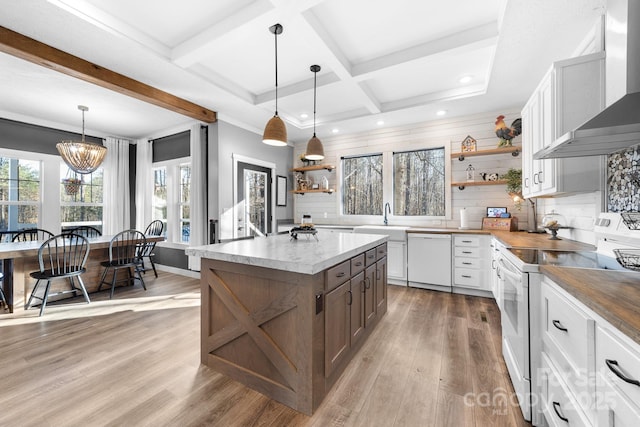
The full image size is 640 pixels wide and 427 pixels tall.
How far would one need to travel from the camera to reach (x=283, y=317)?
5.53ft

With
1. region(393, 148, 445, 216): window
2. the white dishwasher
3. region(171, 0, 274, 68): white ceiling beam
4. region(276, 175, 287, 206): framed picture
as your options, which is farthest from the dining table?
region(393, 148, 445, 216): window

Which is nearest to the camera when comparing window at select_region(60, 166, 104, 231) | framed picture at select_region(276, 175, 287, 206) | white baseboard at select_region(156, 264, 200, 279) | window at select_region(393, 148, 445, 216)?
window at select_region(393, 148, 445, 216)

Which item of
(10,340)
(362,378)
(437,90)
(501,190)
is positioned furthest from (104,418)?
(501,190)

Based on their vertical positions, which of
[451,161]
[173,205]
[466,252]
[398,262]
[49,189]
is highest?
[451,161]

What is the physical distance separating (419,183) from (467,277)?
174 centimetres

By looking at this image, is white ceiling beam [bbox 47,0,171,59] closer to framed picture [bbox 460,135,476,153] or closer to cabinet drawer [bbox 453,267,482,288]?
framed picture [bbox 460,135,476,153]

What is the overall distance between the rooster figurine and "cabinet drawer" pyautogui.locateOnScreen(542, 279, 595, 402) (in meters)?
2.99

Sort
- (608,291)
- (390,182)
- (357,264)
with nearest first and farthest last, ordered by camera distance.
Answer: (608,291)
(357,264)
(390,182)

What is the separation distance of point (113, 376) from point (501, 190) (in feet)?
16.1

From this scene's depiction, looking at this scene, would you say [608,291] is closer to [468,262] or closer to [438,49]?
[438,49]

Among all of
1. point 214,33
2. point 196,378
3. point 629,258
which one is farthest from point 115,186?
point 629,258

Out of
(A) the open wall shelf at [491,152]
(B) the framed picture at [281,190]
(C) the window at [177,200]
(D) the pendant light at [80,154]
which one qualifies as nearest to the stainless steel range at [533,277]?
(A) the open wall shelf at [491,152]

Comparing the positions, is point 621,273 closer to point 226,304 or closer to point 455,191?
point 226,304

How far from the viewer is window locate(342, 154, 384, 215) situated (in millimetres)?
5090
